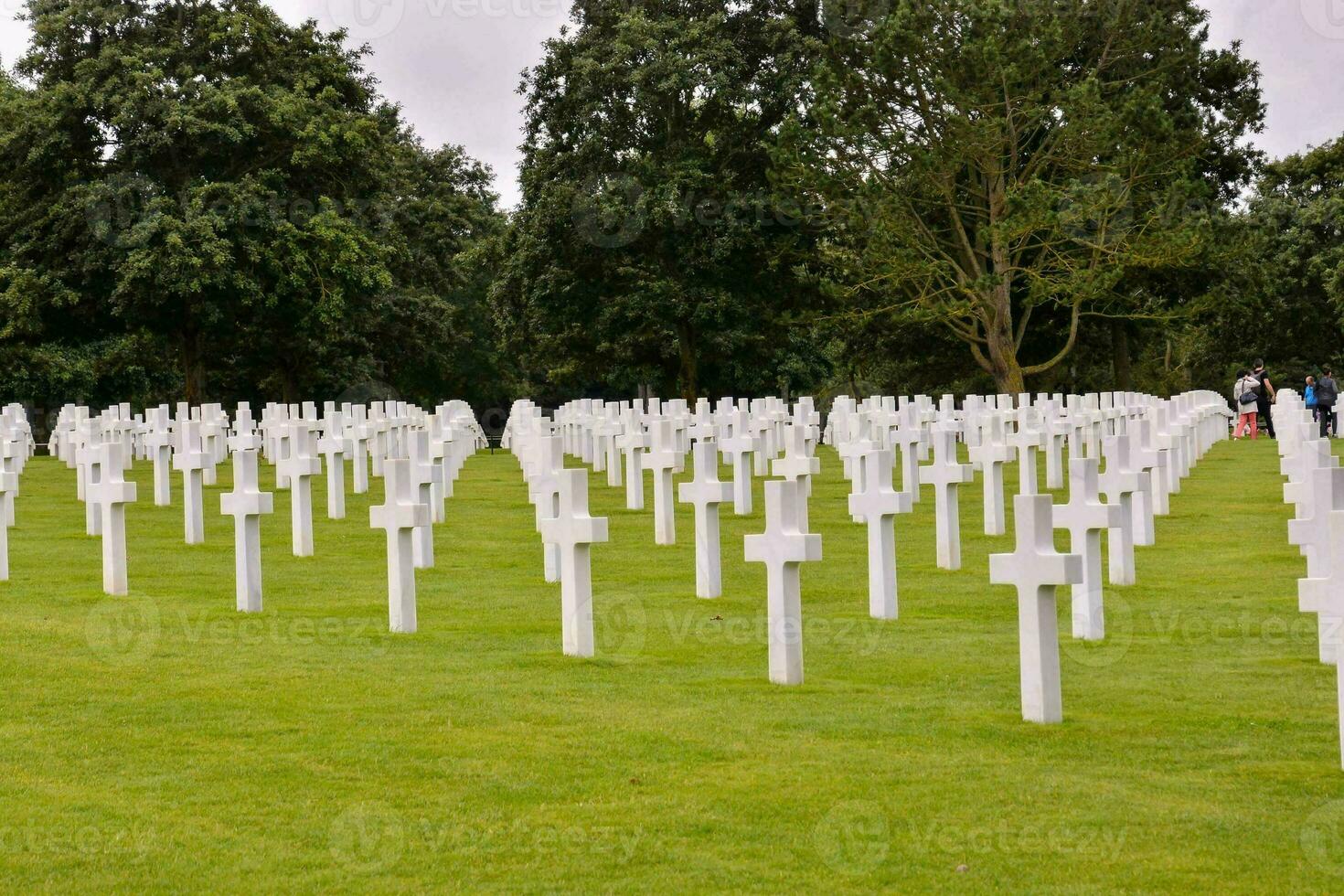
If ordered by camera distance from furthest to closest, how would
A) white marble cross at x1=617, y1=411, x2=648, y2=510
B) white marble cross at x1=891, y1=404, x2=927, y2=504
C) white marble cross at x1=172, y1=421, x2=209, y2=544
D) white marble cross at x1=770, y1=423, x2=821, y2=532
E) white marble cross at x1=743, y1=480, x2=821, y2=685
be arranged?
white marble cross at x1=617, y1=411, x2=648, y2=510 → white marble cross at x1=891, y1=404, x2=927, y2=504 → white marble cross at x1=172, y1=421, x2=209, y2=544 → white marble cross at x1=770, y1=423, x2=821, y2=532 → white marble cross at x1=743, y1=480, x2=821, y2=685

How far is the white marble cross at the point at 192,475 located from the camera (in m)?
15.6

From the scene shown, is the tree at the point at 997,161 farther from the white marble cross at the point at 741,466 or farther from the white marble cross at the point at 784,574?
the white marble cross at the point at 784,574

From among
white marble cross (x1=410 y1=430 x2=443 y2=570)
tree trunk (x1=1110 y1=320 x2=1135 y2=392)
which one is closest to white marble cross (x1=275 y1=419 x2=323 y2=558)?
white marble cross (x1=410 y1=430 x2=443 y2=570)

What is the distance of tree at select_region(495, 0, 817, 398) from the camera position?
43344 mm

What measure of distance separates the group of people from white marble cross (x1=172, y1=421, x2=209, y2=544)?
23.0 m

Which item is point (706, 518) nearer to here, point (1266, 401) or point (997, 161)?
point (1266, 401)

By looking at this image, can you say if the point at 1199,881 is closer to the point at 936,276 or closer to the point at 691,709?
the point at 691,709

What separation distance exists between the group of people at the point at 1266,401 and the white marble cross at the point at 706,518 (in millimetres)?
24106

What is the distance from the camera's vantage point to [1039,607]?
7.24 meters

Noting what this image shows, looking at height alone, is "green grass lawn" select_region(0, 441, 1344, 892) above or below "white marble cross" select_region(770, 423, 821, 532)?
below

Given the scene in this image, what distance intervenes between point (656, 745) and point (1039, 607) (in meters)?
1.67

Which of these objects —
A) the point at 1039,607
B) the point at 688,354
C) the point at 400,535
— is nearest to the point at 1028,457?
the point at 400,535

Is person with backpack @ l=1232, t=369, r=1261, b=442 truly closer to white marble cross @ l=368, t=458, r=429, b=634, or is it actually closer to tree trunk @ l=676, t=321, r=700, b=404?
tree trunk @ l=676, t=321, r=700, b=404

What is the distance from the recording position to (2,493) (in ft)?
45.3
